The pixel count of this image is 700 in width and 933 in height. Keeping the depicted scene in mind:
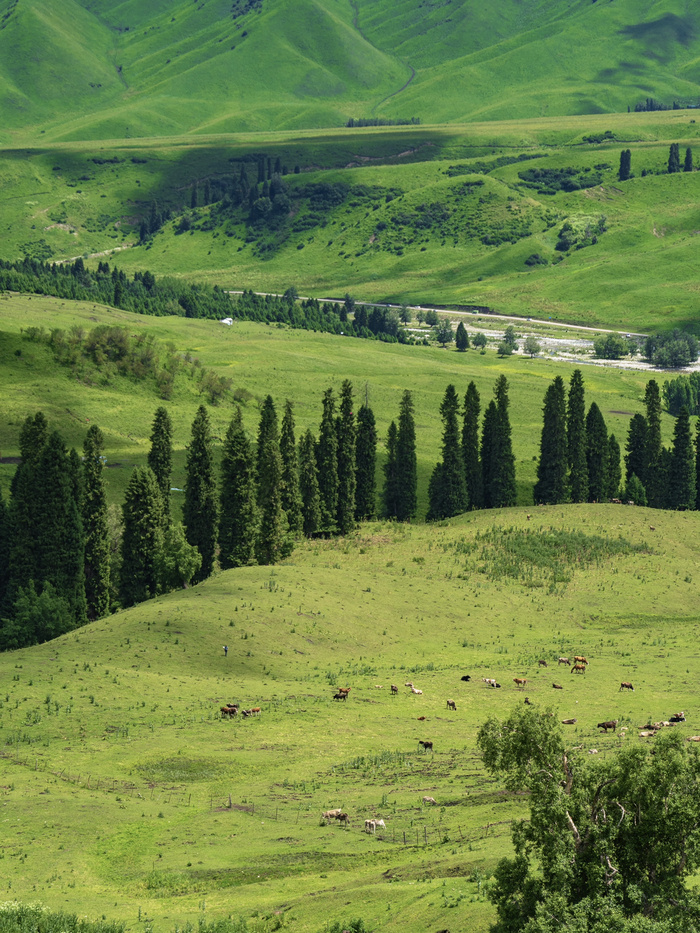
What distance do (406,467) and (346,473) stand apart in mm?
14712

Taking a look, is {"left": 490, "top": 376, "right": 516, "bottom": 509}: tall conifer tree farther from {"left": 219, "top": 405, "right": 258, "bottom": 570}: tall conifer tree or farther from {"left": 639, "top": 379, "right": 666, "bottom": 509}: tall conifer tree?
{"left": 219, "top": 405, "right": 258, "bottom": 570}: tall conifer tree

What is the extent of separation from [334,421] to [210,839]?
100050mm

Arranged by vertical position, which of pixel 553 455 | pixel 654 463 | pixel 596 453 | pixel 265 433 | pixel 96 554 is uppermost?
pixel 265 433

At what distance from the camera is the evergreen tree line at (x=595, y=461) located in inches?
6781

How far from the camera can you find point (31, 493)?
123 m

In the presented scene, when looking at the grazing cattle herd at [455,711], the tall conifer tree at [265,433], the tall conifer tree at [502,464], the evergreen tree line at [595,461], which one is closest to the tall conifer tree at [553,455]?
the evergreen tree line at [595,461]

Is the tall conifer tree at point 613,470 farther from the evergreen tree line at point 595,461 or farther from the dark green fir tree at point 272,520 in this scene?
the dark green fir tree at point 272,520

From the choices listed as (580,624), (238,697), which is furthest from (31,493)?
(580,624)

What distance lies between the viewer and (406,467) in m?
169

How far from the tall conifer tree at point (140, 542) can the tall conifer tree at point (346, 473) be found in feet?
111

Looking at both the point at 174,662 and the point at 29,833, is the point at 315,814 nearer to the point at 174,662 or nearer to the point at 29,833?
the point at 29,833

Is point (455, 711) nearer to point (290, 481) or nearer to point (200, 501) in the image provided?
point (200, 501)

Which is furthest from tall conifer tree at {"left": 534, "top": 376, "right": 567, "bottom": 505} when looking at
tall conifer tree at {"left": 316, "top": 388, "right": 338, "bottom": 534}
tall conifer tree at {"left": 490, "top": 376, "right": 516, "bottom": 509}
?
tall conifer tree at {"left": 316, "top": 388, "right": 338, "bottom": 534}

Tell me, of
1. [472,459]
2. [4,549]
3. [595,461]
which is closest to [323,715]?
[4,549]
